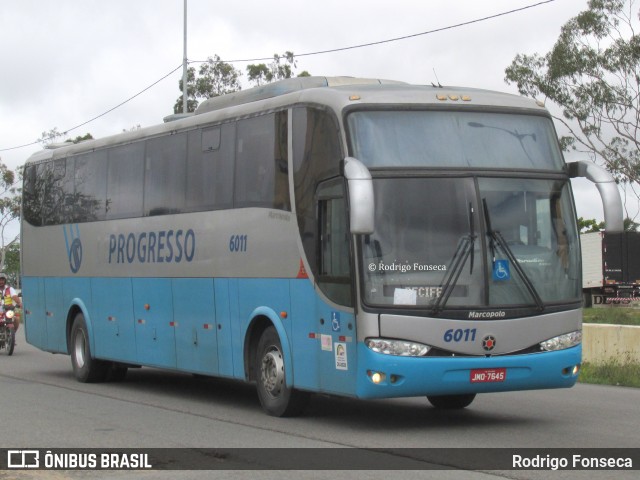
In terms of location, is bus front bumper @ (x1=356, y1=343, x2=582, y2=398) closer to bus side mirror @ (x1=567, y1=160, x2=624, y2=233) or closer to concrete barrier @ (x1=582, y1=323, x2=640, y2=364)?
bus side mirror @ (x1=567, y1=160, x2=624, y2=233)

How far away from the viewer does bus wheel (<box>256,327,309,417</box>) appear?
13094 millimetres

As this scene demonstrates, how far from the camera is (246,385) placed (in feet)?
59.1

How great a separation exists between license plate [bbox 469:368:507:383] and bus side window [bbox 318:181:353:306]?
4.61 ft

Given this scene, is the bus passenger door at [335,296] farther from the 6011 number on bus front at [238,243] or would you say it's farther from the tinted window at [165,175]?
the tinted window at [165,175]

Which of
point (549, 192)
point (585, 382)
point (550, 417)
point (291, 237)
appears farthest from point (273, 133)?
point (585, 382)

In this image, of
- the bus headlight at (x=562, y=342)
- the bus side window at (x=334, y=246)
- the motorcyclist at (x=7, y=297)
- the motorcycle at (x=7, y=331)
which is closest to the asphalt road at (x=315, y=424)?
the bus headlight at (x=562, y=342)

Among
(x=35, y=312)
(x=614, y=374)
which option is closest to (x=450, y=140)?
(x=614, y=374)

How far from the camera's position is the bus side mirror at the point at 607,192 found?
1177 cm

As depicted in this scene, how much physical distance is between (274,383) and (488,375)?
2.81 metres

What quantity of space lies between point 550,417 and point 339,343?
2682 mm

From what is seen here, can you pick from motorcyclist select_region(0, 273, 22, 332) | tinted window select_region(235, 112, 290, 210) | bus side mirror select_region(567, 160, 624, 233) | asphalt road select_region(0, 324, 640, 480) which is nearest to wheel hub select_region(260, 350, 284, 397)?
asphalt road select_region(0, 324, 640, 480)

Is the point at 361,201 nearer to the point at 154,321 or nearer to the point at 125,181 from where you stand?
the point at 154,321

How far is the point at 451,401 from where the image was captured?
13852 millimetres

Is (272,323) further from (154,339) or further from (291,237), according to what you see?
(154,339)
